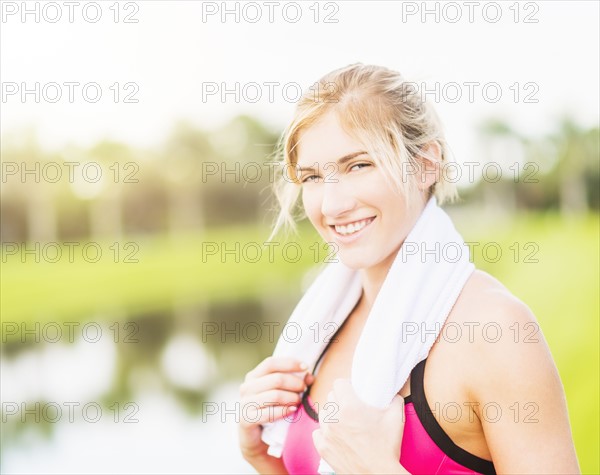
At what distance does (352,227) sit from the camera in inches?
68.2

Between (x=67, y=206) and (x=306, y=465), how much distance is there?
99.6ft

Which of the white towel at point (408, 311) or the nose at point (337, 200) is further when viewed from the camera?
the nose at point (337, 200)

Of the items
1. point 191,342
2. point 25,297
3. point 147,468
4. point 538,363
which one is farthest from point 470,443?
point 25,297

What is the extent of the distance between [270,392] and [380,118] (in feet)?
2.41

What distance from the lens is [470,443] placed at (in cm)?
152

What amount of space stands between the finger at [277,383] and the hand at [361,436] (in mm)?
255

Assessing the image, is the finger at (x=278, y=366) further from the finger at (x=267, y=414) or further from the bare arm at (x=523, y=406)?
the bare arm at (x=523, y=406)

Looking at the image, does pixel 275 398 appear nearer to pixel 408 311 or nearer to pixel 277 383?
pixel 277 383

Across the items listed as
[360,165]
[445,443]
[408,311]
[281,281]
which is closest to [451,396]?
[445,443]

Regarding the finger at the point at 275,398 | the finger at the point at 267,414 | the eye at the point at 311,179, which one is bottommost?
the finger at the point at 267,414

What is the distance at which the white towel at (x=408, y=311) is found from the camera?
157cm

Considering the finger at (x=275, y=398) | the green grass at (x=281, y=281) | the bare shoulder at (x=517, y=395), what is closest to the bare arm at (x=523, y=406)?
the bare shoulder at (x=517, y=395)

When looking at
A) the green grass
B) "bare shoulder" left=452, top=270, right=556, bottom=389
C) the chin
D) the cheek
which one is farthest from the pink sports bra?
the green grass

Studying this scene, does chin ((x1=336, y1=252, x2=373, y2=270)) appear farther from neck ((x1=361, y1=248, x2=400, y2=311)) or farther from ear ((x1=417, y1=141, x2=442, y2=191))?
ear ((x1=417, y1=141, x2=442, y2=191))
